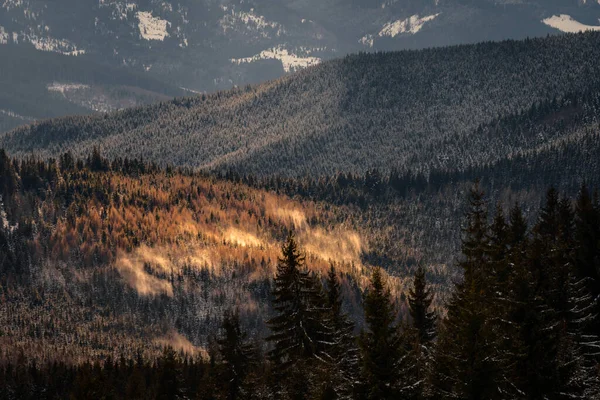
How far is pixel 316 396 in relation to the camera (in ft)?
147

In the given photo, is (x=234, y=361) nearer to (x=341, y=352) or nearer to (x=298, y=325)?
(x=298, y=325)

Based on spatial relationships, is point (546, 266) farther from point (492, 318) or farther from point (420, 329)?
point (420, 329)

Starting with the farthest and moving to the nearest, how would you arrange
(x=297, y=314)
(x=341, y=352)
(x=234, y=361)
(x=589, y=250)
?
(x=234, y=361) → (x=589, y=250) → (x=297, y=314) → (x=341, y=352)

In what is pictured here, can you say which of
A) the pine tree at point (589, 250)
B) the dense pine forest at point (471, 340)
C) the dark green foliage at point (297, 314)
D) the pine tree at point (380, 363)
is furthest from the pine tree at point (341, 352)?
the pine tree at point (589, 250)

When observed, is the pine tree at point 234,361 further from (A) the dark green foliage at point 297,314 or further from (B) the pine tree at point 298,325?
(A) the dark green foliage at point 297,314

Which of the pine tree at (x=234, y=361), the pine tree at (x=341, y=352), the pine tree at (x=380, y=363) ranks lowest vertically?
the pine tree at (x=234, y=361)

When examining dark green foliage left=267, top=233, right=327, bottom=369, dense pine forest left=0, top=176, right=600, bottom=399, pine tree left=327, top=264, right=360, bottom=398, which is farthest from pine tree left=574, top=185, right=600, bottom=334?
dark green foliage left=267, top=233, right=327, bottom=369

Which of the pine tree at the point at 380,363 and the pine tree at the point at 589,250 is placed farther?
the pine tree at the point at 589,250

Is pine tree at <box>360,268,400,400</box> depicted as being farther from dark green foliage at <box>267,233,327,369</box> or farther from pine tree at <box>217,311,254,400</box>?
pine tree at <box>217,311,254,400</box>

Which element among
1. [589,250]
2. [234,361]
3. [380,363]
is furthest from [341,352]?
[589,250]

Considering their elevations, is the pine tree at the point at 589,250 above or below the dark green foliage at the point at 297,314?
above

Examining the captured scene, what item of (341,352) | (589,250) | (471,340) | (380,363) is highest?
(471,340)

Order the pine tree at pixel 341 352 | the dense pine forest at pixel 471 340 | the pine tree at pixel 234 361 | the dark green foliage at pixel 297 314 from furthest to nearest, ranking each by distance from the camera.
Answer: the pine tree at pixel 234 361
the dark green foliage at pixel 297 314
the pine tree at pixel 341 352
the dense pine forest at pixel 471 340

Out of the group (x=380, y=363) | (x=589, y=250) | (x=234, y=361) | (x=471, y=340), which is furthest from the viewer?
(x=234, y=361)
